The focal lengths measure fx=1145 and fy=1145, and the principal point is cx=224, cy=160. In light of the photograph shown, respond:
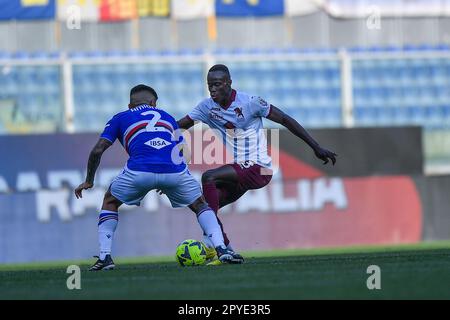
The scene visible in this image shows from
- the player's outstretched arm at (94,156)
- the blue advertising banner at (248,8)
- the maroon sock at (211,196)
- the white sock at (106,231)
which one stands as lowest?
the white sock at (106,231)

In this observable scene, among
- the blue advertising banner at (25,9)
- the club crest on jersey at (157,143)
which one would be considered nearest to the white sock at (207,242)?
the club crest on jersey at (157,143)

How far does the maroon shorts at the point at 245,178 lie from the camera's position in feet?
38.2

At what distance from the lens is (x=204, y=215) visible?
35.5 feet

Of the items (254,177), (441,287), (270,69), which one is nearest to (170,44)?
(270,69)

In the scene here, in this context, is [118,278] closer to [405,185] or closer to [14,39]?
[405,185]

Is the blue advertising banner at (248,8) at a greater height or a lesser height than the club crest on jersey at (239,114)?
greater

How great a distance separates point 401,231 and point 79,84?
7.60 meters

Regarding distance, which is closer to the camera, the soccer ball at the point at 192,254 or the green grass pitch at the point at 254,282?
the green grass pitch at the point at 254,282

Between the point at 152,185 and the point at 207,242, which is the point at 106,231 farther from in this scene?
the point at 207,242

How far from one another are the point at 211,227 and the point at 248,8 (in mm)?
14556

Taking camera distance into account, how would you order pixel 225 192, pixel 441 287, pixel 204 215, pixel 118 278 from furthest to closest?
pixel 225 192 < pixel 204 215 < pixel 118 278 < pixel 441 287

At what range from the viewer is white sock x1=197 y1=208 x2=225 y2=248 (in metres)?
10.6

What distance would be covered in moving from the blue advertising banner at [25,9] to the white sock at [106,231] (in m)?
14.0

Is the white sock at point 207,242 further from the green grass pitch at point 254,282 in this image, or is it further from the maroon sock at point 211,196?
the green grass pitch at point 254,282
